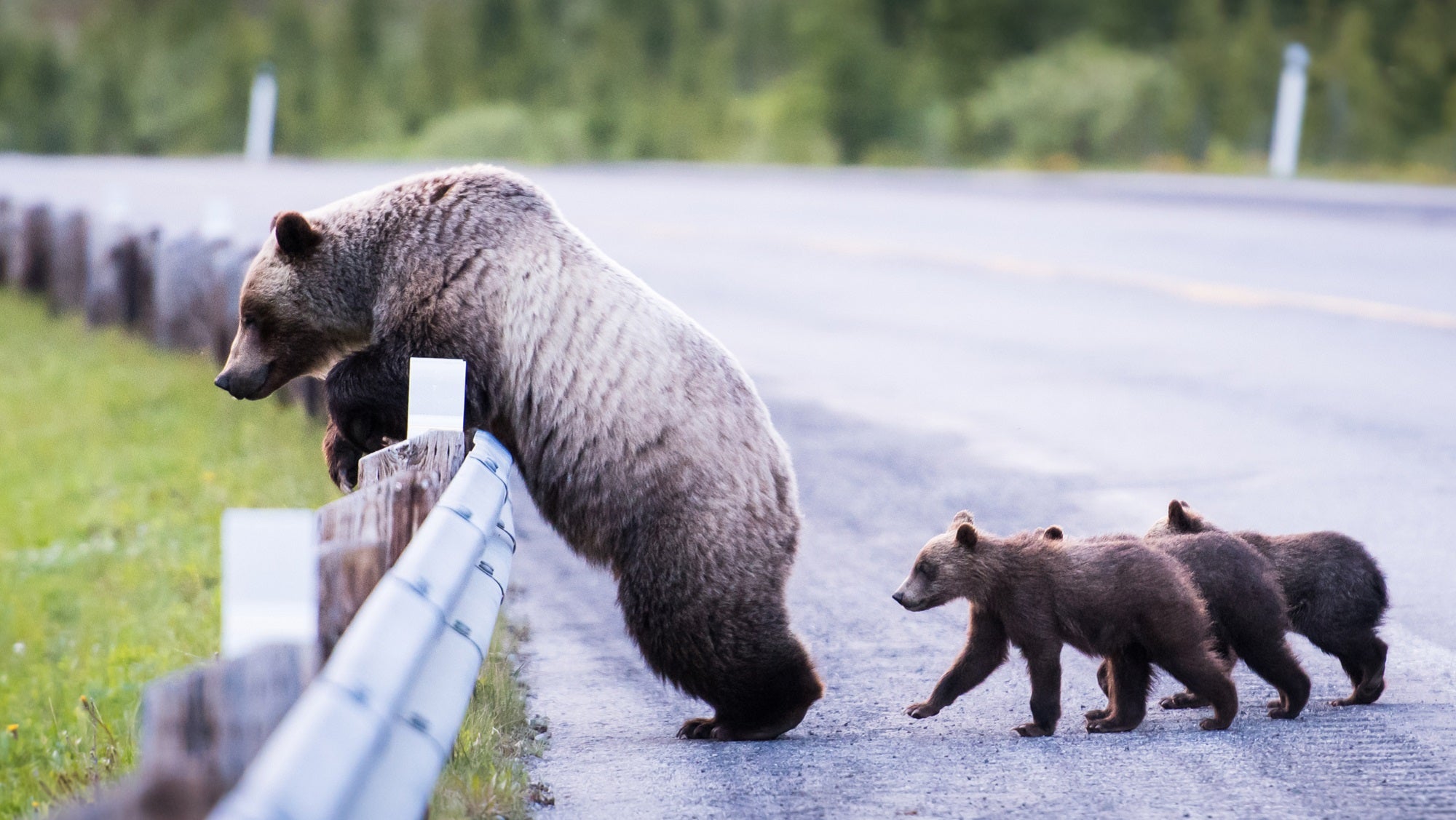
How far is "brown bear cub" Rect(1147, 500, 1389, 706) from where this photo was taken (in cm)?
484

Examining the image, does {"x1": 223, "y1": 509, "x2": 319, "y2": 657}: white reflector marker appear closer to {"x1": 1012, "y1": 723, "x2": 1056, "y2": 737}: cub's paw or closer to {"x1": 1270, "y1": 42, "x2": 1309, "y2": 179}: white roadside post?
{"x1": 1012, "y1": 723, "x2": 1056, "y2": 737}: cub's paw

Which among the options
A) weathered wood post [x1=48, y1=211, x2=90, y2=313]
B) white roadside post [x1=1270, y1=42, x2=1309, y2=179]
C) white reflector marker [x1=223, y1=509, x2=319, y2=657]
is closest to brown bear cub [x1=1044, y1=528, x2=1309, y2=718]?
white reflector marker [x1=223, y1=509, x2=319, y2=657]

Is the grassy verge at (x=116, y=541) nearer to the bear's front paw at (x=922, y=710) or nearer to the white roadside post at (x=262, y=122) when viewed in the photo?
the bear's front paw at (x=922, y=710)

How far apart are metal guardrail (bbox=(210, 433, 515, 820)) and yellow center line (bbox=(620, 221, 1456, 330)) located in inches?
399

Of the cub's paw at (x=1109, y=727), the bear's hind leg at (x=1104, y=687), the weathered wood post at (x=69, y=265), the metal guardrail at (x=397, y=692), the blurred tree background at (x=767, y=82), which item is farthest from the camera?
the blurred tree background at (x=767, y=82)

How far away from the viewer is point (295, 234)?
5258mm

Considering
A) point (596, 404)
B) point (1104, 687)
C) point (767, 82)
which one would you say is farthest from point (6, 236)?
point (767, 82)

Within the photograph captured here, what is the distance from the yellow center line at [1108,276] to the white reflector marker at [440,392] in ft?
31.5

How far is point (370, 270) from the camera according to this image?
5.22m

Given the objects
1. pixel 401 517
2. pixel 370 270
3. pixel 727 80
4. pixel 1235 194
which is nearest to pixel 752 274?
pixel 1235 194

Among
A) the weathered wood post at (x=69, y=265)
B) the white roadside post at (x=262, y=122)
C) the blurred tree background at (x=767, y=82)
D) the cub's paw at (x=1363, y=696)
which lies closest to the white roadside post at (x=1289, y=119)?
the blurred tree background at (x=767, y=82)

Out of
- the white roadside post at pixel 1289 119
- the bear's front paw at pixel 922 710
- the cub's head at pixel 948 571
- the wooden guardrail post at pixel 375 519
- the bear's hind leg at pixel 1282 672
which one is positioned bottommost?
the bear's front paw at pixel 922 710

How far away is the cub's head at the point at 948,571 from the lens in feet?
15.8

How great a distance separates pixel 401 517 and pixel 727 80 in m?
43.2
